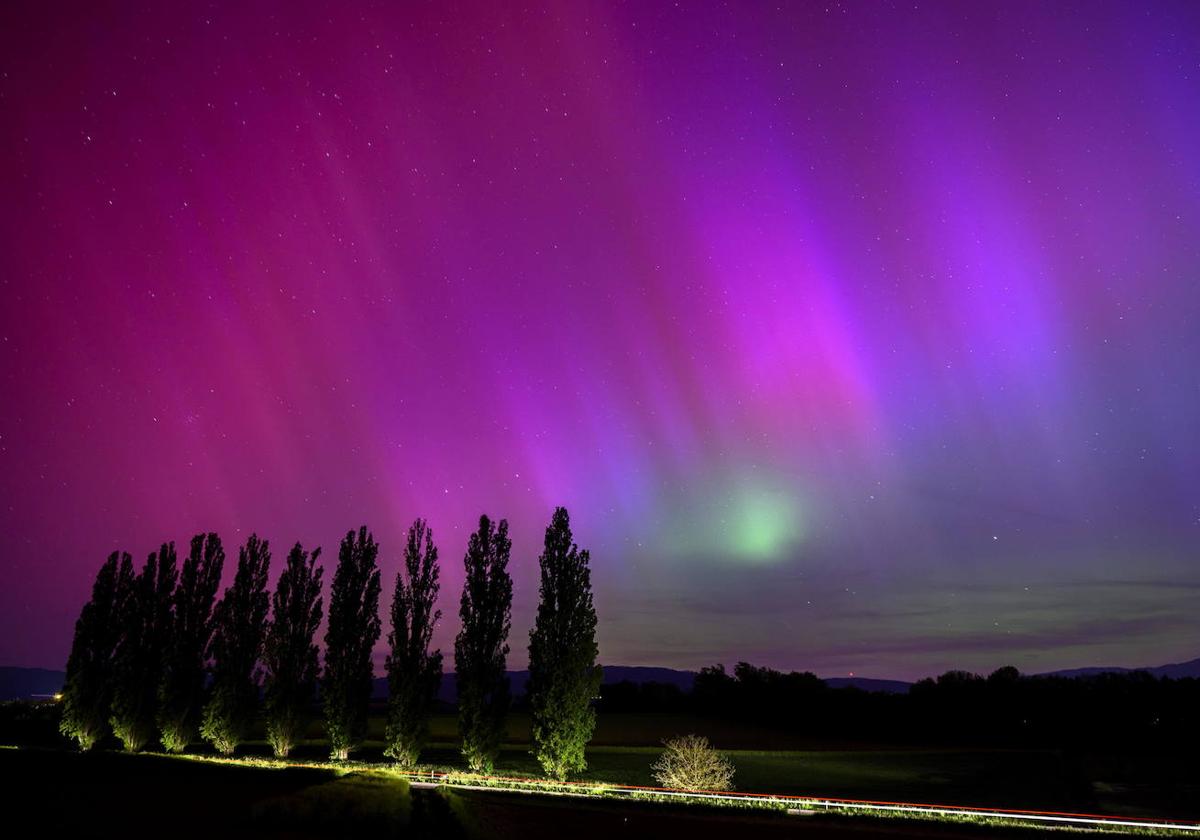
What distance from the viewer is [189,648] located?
1984 inches

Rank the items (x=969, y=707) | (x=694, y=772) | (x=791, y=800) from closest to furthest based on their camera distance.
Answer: (x=791, y=800)
(x=694, y=772)
(x=969, y=707)

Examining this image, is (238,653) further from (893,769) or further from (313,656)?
(893,769)

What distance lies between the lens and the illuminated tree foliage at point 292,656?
44.9m

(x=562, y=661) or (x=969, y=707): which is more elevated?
Answer: (x=562, y=661)

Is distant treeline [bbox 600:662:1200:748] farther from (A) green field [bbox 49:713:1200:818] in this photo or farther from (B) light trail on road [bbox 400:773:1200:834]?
(B) light trail on road [bbox 400:773:1200:834]

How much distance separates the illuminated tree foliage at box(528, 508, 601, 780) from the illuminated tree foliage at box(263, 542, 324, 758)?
49.8ft

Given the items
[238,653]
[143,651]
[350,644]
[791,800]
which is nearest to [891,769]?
[791,800]

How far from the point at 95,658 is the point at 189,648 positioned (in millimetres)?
6191

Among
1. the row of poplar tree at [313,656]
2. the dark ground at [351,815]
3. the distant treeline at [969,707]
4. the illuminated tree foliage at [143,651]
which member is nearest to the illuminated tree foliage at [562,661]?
the row of poplar tree at [313,656]

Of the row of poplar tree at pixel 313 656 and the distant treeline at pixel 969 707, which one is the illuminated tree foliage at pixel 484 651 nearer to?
the row of poplar tree at pixel 313 656

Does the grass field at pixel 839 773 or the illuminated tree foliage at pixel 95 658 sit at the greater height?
the illuminated tree foliage at pixel 95 658

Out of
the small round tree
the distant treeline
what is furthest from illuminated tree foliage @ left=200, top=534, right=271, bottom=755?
the distant treeline

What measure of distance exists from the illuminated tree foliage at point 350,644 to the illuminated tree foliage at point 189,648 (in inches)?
361

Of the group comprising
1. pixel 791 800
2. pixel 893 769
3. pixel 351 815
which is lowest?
pixel 893 769
